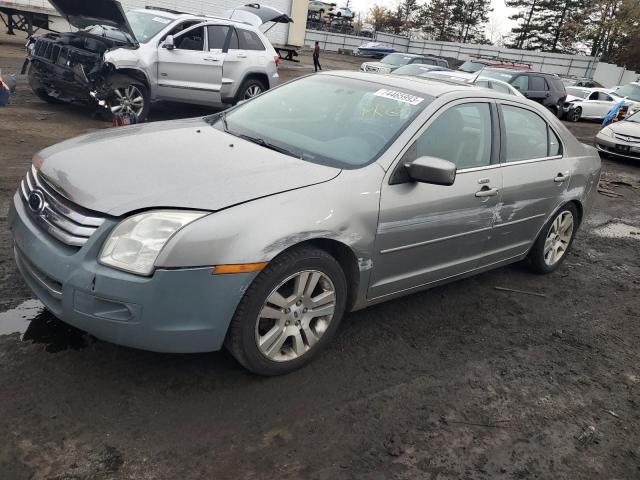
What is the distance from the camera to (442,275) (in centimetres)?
391

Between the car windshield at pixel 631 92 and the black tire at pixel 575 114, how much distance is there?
1.61 meters

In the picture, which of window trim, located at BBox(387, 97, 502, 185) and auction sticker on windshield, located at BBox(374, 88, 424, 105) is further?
auction sticker on windshield, located at BBox(374, 88, 424, 105)

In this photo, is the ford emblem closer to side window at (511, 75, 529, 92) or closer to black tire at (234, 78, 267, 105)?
black tire at (234, 78, 267, 105)

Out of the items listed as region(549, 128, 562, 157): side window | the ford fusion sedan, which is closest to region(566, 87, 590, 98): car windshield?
the ford fusion sedan

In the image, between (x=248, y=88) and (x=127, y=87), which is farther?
(x=248, y=88)

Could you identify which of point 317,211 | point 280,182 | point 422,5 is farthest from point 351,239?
point 422,5

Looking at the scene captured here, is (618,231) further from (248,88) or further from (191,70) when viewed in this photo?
(191,70)

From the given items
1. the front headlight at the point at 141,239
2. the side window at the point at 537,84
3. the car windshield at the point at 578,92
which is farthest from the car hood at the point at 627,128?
the front headlight at the point at 141,239

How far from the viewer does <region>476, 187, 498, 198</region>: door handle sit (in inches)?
151

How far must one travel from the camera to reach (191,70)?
31.6 ft

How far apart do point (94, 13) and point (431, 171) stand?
292 inches

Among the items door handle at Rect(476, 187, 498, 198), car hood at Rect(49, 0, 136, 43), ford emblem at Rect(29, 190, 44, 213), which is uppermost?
car hood at Rect(49, 0, 136, 43)

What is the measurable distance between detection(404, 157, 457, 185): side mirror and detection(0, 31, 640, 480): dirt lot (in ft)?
3.65

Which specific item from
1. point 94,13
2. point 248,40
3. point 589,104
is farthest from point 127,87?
point 589,104
